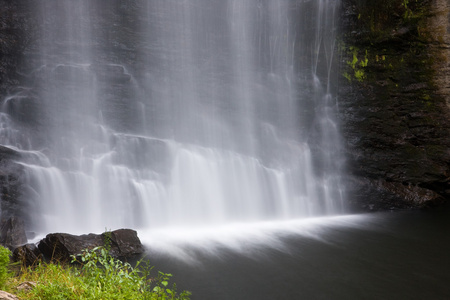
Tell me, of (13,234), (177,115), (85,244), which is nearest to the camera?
(85,244)

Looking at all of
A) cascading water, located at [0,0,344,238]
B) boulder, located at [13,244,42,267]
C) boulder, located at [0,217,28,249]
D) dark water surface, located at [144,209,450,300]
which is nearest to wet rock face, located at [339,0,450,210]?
cascading water, located at [0,0,344,238]

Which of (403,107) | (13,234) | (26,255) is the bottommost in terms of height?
(26,255)

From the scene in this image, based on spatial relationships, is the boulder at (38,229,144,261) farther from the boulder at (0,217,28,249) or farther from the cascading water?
the cascading water

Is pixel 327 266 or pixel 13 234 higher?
pixel 13 234

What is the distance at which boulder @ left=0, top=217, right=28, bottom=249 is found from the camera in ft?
31.5

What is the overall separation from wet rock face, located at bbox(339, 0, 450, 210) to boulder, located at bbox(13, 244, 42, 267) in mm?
11195

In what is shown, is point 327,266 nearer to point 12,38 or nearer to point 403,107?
point 403,107

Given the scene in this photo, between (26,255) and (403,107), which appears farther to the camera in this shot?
(403,107)

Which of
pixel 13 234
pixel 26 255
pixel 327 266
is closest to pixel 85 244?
pixel 26 255

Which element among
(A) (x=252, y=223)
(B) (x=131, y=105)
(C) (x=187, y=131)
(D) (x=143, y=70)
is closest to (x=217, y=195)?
(A) (x=252, y=223)

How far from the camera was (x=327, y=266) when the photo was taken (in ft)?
31.2

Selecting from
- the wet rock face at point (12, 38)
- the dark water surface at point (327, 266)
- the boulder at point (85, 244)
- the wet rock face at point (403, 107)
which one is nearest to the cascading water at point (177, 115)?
the wet rock face at point (12, 38)

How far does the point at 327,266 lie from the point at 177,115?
8.40m

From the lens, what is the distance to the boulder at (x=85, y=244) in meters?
8.98
